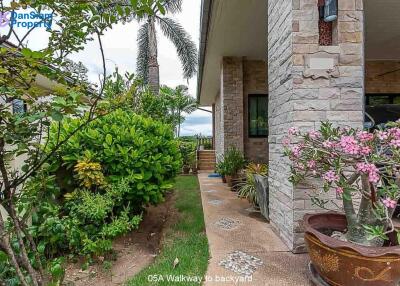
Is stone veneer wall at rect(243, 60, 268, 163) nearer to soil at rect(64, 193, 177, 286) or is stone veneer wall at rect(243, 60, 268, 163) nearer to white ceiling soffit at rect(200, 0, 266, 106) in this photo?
white ceiling soffit at rect(200, 0, 266, 106)

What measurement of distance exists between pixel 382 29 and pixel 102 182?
19.8 ft

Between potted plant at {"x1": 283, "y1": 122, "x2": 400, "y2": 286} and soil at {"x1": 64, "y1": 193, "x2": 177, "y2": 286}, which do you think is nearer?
potted plant at {"x1": 283, "y1": 122, "x2": 400, "y2": 286}

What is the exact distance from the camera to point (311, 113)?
2.86m

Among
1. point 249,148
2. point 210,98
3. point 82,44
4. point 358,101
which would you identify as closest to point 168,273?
point 82,44

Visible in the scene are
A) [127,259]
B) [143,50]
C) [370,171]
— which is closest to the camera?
[370,171]

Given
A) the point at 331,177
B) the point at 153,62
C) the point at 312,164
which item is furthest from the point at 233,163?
the point at 153,62

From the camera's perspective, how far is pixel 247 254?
115 inches

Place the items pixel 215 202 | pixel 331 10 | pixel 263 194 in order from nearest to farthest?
pixel 331 10
pixel 263 194
pixel 215 202

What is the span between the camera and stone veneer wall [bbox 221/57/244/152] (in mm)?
7355

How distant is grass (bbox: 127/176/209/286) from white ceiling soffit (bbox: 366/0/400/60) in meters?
4.46

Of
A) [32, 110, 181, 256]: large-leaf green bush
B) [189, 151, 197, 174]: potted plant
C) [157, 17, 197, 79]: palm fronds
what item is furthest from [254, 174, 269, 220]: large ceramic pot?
[157, 17, 197, 79]: palm fronds

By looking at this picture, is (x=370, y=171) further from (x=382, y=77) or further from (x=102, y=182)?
(x=382, y=77)

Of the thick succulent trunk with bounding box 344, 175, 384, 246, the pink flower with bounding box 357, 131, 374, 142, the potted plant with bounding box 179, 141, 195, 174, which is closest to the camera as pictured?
the pink flower with bounding box 357, 131, 374, 142

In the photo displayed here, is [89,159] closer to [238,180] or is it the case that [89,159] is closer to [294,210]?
[294,210]
